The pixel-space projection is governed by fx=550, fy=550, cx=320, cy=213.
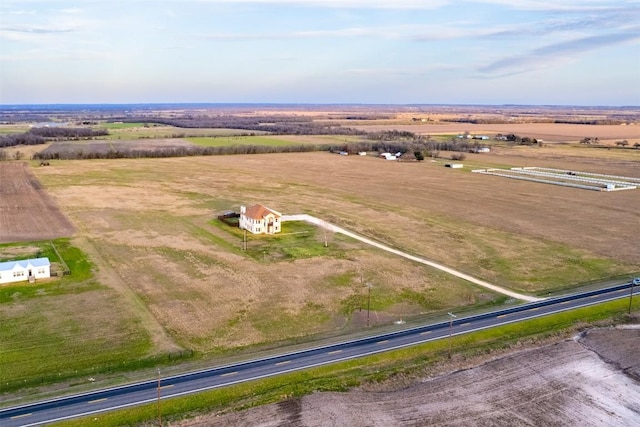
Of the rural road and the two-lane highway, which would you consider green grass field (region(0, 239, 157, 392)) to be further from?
the rural road

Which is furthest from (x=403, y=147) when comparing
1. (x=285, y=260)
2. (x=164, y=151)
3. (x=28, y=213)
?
(x=285, y=260)

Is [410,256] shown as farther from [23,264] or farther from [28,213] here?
[28,213]

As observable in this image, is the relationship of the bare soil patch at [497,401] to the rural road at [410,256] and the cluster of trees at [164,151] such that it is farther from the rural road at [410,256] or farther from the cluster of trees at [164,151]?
the cluster of trees at [164,151]

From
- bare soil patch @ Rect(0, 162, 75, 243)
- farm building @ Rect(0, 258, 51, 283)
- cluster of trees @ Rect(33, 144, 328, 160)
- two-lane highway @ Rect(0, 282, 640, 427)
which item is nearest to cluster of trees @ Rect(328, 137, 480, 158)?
cluster of trees @ Rect(33, 144, 328, 160)

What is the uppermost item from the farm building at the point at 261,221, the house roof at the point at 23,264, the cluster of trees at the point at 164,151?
the cluster of trees at the point at 164,151

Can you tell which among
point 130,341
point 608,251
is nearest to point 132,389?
point 130,341

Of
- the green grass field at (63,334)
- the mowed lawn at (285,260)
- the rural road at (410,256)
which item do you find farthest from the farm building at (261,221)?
the green grass field at (63,334)
